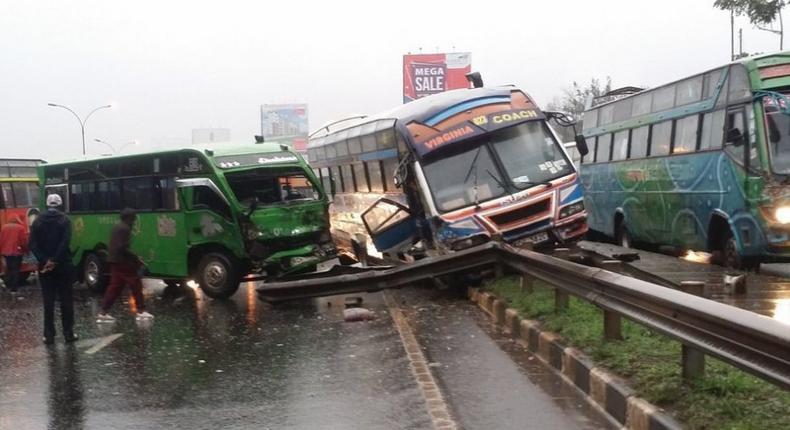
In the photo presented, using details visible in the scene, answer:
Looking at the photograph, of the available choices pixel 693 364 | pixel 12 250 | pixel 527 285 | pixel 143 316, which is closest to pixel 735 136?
pixel 527 285

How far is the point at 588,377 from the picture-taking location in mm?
5977

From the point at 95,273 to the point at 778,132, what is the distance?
42.7 ft

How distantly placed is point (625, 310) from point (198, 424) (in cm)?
335

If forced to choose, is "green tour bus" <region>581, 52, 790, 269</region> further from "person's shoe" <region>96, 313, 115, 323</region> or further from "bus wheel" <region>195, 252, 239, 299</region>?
"person's shoe" <region>96, 313, 115, 323</region>

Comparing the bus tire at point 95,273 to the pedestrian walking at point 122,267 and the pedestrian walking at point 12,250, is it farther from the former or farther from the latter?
the pedestrian walking at point 122,267

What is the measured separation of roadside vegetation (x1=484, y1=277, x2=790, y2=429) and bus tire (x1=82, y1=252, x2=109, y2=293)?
10.9m

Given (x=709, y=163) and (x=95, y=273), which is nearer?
(x=709, y=163)

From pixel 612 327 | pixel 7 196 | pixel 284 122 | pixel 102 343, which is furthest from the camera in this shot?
pixel 284 122

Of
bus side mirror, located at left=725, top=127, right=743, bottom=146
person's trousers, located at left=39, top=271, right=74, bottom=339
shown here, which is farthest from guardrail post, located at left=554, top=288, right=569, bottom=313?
person's trousers, located at left=39, top=271, right=74, bottom=339

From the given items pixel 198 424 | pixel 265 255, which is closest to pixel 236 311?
pixel 265 255

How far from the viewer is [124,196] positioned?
14820 millimetres

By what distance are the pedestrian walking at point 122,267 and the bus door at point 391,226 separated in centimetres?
425

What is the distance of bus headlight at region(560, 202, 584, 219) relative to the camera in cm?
1193

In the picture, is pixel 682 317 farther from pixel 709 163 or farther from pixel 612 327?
pixel 709 163
